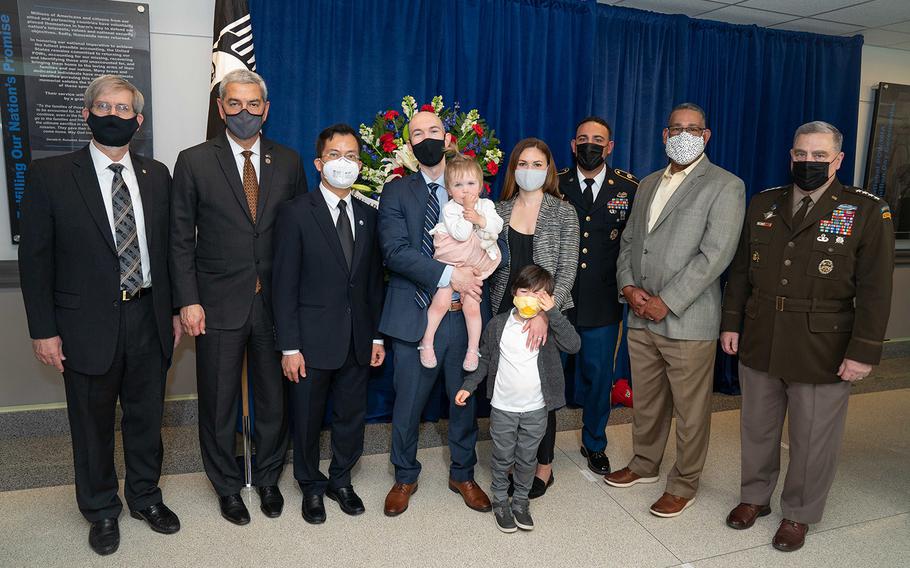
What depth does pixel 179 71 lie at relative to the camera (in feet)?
11.7

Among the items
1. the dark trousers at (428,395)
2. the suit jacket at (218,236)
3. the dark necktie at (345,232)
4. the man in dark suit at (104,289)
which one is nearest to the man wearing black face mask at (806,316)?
the dark trousers at (428,395)

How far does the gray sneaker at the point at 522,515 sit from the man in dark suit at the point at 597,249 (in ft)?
2.33

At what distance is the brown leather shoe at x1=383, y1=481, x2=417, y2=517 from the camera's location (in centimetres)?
293

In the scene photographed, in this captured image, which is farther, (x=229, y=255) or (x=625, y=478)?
(x=625, y=478)

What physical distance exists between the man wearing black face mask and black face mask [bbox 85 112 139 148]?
8.74 ft

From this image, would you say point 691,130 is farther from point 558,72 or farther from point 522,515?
point 522,515

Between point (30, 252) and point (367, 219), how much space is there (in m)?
1.28

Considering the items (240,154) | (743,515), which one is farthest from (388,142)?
(743,515)

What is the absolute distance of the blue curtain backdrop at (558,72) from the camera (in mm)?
3631

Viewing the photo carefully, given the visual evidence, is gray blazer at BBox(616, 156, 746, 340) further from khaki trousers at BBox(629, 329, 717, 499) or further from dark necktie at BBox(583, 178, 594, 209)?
dark necktie at BBox(583, 178, 594, 209)

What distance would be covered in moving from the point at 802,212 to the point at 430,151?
1.59m

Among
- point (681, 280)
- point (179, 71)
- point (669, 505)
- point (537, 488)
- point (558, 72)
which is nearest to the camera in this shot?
point (681, 280)

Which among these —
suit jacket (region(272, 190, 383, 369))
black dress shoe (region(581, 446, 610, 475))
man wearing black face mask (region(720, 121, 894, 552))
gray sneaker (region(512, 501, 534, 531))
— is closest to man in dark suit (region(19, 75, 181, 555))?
suit jacket (region(272, 190, 383, 369))

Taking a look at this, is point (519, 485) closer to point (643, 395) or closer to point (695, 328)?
point (643, 395)
